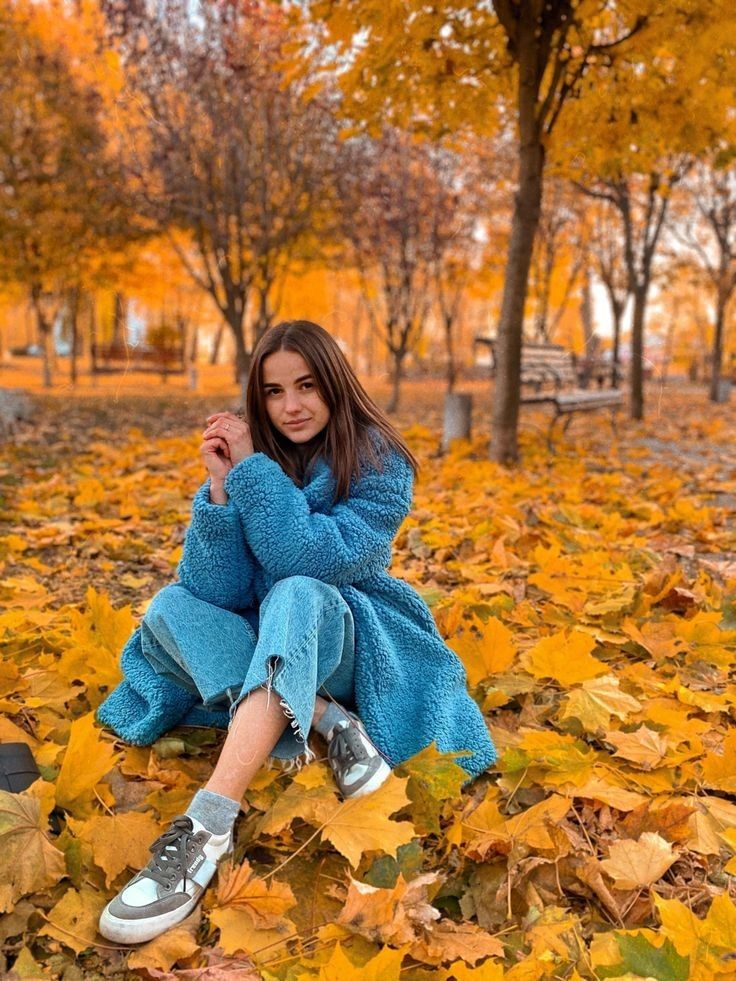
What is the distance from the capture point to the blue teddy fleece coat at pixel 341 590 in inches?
67.6

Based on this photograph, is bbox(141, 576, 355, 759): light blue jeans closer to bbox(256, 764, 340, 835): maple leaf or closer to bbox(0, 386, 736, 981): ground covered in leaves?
bbox(256, 764, 340, 835): maple leaf

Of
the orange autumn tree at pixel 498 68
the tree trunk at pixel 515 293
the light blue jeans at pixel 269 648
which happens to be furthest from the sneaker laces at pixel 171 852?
the tree trunk at pixel 515 293

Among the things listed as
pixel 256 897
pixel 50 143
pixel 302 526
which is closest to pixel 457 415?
pixel 302 526

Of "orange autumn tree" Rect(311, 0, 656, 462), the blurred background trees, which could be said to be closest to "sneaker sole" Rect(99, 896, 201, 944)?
the blurred background trees

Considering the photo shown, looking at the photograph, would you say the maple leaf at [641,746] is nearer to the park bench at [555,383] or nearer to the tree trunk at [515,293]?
the tree trunk at [515,293]

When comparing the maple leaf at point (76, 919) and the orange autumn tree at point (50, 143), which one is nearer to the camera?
the maple leaf at point (76, 919)

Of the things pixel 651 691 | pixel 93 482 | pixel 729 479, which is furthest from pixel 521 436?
pixel 651 691

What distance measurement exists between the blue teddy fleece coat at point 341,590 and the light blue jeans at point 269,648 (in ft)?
0.17

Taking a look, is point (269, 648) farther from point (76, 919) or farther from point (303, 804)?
point (76, 919)

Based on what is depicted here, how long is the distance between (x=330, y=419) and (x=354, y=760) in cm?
79

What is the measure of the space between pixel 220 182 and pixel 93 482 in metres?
6.18

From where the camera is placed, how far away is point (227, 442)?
1833 millimetres

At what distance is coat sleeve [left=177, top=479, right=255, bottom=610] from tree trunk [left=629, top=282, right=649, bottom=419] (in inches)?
322

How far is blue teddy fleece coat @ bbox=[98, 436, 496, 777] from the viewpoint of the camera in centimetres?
172
